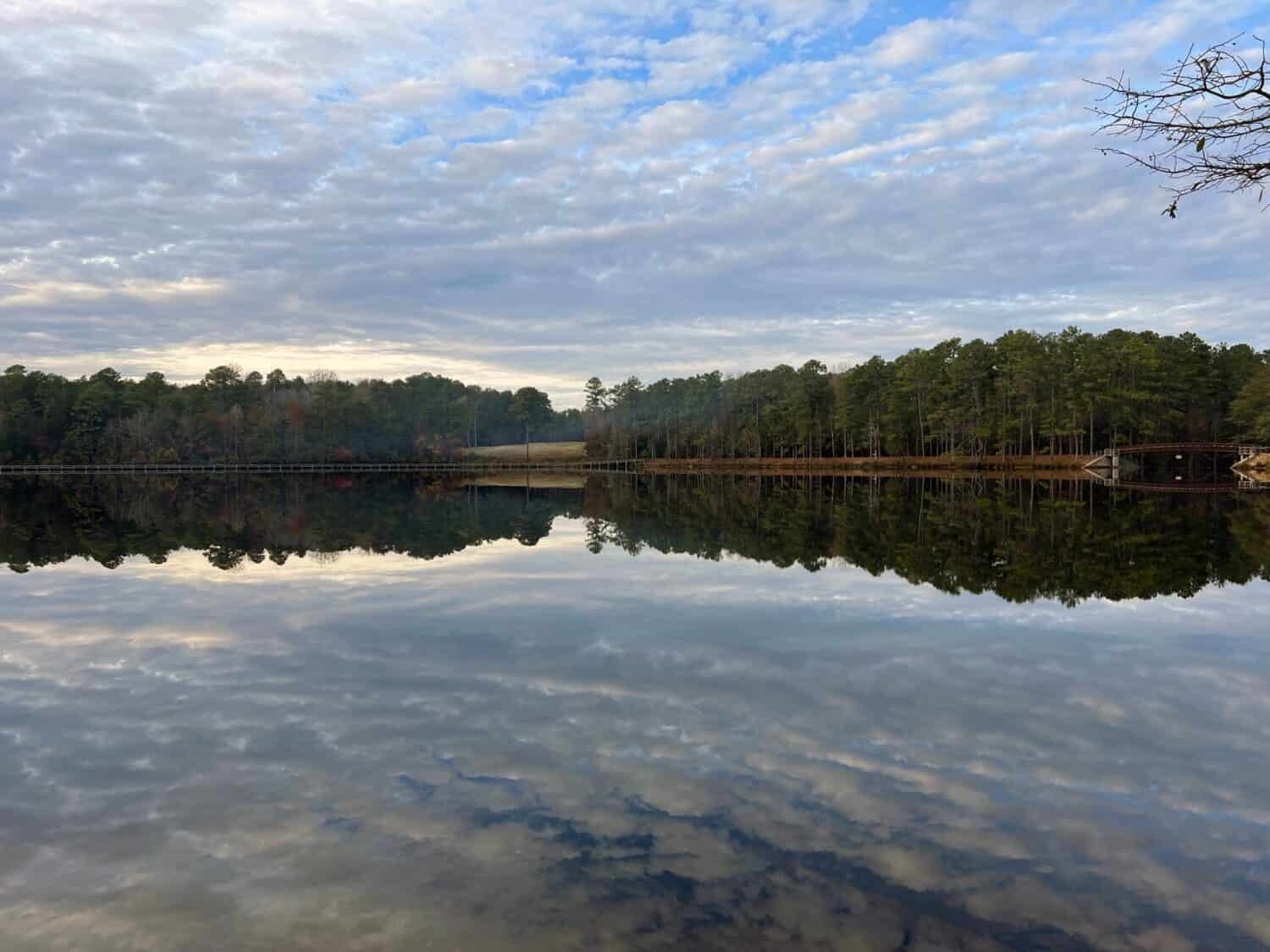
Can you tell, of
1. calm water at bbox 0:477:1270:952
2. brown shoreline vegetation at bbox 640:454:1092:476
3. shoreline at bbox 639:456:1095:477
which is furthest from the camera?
brown shoreline vegetation at bbox 640:454:1092:476

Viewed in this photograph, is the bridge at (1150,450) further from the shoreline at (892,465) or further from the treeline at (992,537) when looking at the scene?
the treeline at (992,537)

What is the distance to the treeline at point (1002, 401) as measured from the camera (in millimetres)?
91938

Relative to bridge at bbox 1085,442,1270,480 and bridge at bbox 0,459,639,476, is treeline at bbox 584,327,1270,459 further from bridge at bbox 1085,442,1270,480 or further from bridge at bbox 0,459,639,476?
bridge at bbox 0,459,639,476

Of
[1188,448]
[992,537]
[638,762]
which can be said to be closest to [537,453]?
[1188,448]

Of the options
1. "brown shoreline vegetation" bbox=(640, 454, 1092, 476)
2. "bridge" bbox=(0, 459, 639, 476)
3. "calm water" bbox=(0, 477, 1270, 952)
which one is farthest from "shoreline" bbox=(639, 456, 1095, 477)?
"calm water" bbox=(0, 477, 1270, 952)

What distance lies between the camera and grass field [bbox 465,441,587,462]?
6255 inches

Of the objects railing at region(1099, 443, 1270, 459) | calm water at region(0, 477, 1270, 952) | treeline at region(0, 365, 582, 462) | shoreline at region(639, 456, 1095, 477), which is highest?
treeline at region(0, 365, 582, 462)

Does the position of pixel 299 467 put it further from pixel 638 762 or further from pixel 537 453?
pixel 638 762

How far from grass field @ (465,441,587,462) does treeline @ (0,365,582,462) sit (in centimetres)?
489

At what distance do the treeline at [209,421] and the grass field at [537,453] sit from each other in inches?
193

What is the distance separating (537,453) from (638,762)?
158887mm

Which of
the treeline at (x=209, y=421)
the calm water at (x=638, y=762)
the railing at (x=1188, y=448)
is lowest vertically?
the calm water at (x=638, y=762)

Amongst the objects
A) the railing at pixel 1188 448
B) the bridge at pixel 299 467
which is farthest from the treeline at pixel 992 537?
the bridge at pixel 299 467

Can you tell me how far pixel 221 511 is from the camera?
38094 mm
